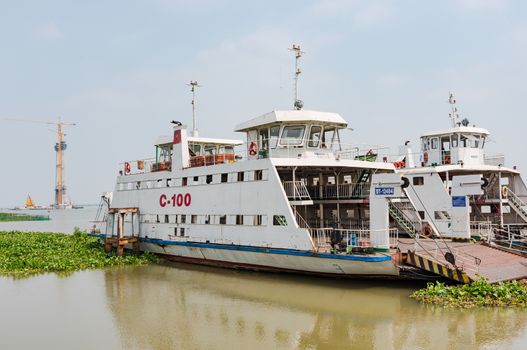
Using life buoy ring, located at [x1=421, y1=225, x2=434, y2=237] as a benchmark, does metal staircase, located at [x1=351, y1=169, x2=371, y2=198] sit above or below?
above

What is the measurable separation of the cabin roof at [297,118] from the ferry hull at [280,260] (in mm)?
5187

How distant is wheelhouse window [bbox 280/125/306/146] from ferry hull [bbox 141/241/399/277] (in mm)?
4504

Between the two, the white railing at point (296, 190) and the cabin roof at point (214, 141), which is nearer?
the white railing at point (296, 190)

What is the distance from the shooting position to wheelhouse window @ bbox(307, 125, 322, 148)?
66.8 feet

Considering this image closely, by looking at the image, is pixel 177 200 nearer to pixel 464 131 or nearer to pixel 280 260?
pixel 280 260

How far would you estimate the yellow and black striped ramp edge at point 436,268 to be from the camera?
1452 centimetres

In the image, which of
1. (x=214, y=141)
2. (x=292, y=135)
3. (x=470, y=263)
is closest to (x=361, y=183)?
(x=292, y=135)

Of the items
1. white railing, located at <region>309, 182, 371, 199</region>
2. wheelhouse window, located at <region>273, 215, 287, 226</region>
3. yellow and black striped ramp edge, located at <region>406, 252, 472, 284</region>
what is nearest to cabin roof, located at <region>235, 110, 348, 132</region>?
white railing, located at <region>309, 182, 371, 199</region>

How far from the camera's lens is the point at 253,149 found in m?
20.5

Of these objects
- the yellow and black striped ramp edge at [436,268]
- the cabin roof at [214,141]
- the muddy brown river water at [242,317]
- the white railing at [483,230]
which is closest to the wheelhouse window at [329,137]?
the muddy brown river water at [242,317]

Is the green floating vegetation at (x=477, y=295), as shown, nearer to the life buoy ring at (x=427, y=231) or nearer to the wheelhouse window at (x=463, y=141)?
the life buoy ring at (x=427, y=231)

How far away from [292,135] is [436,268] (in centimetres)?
801

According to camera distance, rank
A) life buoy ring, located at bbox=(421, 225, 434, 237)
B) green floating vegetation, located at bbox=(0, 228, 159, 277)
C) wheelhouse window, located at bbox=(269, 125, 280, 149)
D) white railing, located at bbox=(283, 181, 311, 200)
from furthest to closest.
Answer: green floating vegetation, located at bbox=(0, 228, 159, 277) → life buoy ring, located at bbox=(421, 225, 434, 237) → wheelhouse window, located at bbox=(269, 125, 280, 149) → white railing, located at bbox=(283, 181, 311, 200)

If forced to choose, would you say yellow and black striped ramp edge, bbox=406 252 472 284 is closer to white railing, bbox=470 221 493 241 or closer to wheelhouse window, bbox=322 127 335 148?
white railing, bbox=470 221 493 241
